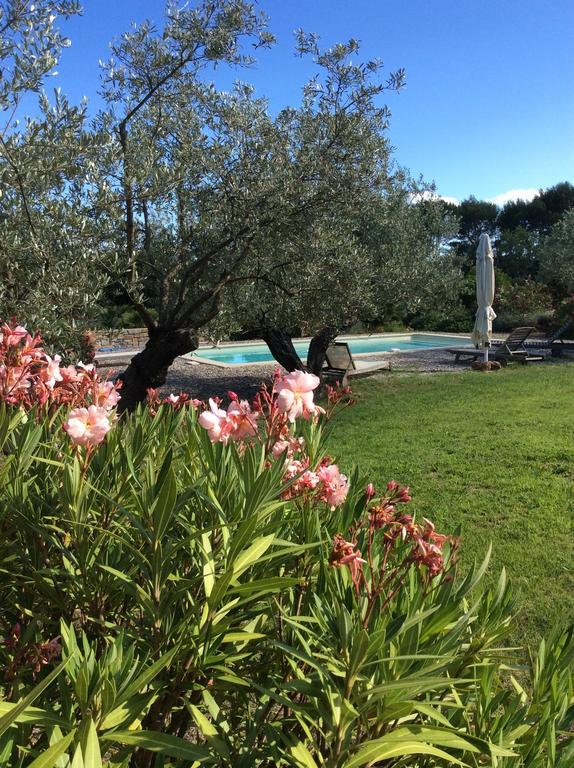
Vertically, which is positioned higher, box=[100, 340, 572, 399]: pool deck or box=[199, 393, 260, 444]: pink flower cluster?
box=[199, 393, 260, 444]: pink flower cluster

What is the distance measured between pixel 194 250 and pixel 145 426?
437cm

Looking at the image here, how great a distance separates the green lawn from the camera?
3752 mm

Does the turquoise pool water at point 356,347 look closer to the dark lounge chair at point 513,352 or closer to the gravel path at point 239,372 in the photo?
the gravel path at point 239,372

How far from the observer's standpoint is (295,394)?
170 centimetres

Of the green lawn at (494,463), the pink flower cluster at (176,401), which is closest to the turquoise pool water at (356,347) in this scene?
the green lawn at (494,463)

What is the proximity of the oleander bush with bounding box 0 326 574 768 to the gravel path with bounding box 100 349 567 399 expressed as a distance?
871cm

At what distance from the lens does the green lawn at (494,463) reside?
3752mm

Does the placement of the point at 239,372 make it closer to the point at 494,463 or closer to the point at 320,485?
the point at 494,463

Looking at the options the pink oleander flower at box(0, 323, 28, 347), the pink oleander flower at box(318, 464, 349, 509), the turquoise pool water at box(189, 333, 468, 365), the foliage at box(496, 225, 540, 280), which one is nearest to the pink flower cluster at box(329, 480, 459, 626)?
the pink oleander flower at box(318, 464, 349, 509)

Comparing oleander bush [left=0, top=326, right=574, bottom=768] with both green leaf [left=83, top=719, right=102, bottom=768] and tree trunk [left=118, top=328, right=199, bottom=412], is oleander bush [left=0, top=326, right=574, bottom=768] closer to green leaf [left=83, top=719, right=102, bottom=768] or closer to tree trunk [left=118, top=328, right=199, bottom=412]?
green leaf [left=83, top=719, right=102, bottom=768]

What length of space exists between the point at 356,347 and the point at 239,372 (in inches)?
342

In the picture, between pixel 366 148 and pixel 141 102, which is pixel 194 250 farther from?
pixel 366 148

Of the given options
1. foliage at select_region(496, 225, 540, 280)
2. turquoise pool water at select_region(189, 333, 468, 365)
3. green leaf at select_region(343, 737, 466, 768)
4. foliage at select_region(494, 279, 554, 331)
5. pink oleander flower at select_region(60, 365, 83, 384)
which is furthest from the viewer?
foliage at select_region(496, 225, 540, 280)

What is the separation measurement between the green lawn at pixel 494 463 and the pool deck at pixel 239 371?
2.49 meters
